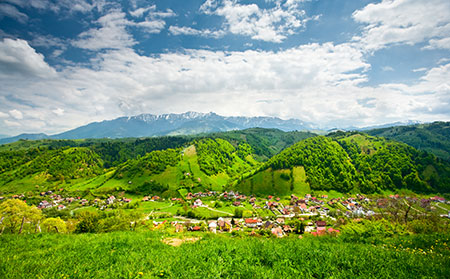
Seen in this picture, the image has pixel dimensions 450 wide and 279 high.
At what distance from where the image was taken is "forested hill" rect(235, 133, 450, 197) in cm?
12369

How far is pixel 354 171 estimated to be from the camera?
445 ft

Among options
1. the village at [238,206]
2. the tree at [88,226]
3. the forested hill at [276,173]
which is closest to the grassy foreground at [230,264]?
the tree at [88,226]

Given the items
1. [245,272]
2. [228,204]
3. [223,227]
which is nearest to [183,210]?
[228,204]

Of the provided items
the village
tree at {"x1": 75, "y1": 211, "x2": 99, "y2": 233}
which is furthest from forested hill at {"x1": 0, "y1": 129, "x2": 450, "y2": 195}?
tree at {"x1": 75, "y1": 211, "x2": 99, "y2": 233}

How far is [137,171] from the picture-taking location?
16350 centimetres

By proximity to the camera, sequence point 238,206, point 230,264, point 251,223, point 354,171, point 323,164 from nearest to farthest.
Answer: point 230,264 < point 251,223 < point 238,206 < point 354,171 < point 323,164

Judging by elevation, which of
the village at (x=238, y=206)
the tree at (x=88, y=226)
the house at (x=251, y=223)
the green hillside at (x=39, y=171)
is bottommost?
the village at (x=238, y=206)

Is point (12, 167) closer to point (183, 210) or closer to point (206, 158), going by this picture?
point (206, 158)

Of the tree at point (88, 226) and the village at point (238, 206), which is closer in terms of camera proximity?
the tree at point (88, 226)

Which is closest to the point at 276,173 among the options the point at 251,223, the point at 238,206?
the point at 238,206

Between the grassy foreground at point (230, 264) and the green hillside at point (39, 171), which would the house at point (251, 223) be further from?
the green hillside at point (39, 171)

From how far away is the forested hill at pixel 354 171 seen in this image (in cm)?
12369

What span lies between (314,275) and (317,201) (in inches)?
4602

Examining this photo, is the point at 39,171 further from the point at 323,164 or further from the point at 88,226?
the point at 323,164
